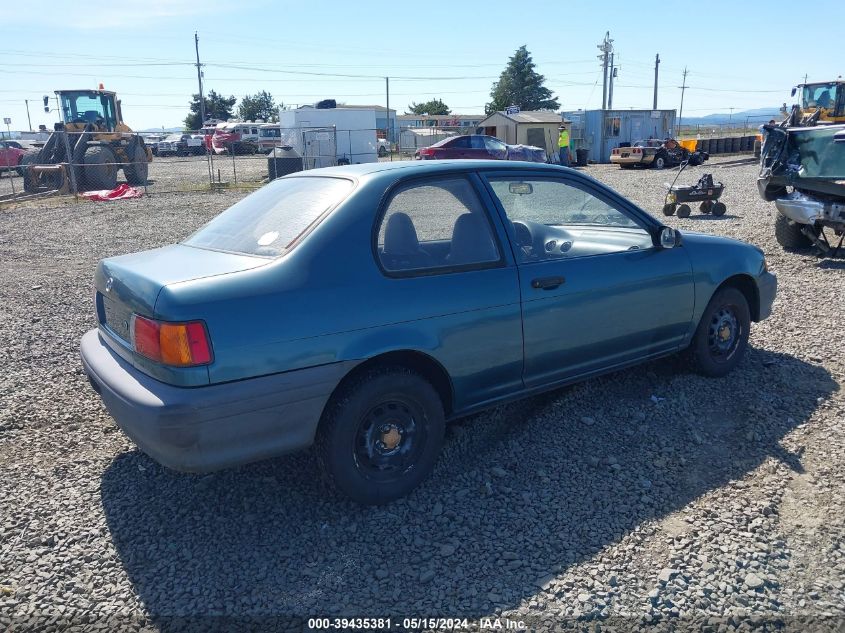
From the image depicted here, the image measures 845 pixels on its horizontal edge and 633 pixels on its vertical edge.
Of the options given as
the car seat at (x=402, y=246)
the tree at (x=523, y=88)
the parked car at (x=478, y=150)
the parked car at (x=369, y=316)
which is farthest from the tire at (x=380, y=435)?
the tree at (x=523, y=88)

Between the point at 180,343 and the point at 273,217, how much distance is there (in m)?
1.04

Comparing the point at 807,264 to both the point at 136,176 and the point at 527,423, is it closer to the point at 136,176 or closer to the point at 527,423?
the point at 527,423

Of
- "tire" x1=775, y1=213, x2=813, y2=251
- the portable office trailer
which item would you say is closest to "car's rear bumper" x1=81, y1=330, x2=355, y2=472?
"tire" x1=775, y1=213, x2=813, y2=251

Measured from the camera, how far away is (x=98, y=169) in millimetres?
20266

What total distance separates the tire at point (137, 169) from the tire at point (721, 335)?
20.7 metres

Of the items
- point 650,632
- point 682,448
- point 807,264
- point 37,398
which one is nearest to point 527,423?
point 682,448

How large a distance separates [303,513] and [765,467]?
8.27 feet

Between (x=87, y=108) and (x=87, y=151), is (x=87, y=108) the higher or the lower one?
the higher one

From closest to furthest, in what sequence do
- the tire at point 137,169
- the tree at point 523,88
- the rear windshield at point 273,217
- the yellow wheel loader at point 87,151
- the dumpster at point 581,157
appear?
the rear windshield at point 273,217 → the yellow wheel loader at point 87,151 → the tire at point 137,169 → the dumpster at point 581,157 → the tree at point 523,88

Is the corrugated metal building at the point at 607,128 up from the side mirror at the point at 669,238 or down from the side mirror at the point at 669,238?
up

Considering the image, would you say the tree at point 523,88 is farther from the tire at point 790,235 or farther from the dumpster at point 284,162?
the tire at point 790,235

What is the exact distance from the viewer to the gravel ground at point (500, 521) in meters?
2.75

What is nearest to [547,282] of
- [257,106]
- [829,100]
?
[829,100]

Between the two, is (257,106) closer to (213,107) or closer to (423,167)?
(213,107)
